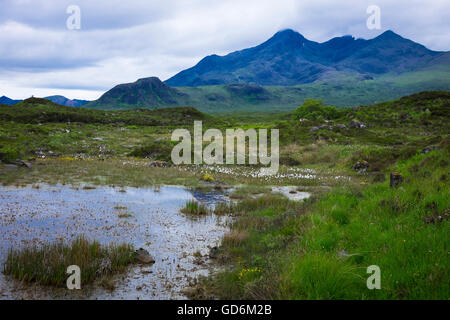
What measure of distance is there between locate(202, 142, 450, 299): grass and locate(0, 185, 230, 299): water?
1205mm

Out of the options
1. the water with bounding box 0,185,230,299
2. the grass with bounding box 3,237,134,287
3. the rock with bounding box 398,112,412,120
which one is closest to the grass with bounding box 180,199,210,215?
the water with bounding box 0,185,230,299

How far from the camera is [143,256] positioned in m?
9.19

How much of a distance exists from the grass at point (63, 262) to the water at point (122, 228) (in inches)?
10.6

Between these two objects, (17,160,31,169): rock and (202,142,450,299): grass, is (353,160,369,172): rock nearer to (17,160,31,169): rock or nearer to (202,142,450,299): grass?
(202,142,450,299): grass

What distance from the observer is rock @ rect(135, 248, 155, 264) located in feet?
29.8

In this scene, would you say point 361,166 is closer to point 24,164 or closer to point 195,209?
point 195,209

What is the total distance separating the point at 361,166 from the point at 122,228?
68.0 ft

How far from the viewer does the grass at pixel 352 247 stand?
5.77m

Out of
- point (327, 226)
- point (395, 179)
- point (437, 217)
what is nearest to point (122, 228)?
point (327, 226)

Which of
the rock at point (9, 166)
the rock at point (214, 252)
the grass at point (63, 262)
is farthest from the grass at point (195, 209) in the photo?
the rock at point (9, 166)

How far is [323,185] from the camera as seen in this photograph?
70.6ft

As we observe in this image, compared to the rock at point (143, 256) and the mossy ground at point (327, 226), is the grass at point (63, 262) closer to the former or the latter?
the rock at point (143, 256)
